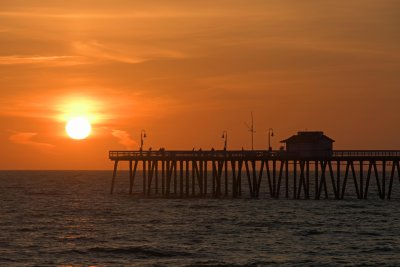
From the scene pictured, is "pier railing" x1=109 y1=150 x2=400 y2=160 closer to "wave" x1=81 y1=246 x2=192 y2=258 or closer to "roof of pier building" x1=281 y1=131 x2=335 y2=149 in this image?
"roof of pier building" x1=281 y1=131 x2=335 y2=149

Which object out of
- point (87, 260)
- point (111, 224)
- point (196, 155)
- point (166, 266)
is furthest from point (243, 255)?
point (196, 155)

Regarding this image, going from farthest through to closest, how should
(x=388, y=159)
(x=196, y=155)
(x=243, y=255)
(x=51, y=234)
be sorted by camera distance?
(x=196, y=155)
(x=388, y=159)
(x=51, y=234)
(x=243, y=255)

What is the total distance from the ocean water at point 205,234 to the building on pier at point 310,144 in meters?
5.34

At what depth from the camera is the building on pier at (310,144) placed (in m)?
91.6

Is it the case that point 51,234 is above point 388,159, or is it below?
below

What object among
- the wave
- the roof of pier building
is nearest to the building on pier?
the roof of pier building

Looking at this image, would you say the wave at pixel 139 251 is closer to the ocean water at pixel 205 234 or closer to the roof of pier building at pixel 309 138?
the ocean water at pixel 205 234

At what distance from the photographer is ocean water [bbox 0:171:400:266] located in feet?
159

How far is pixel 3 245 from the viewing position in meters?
54.7

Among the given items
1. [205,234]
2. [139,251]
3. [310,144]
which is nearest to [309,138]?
[310,144]

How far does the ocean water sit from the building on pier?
17.5 ft

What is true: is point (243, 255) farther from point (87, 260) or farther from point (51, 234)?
point (51, 234)

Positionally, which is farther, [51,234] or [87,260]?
[51,234]

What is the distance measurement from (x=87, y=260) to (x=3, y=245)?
894cm
